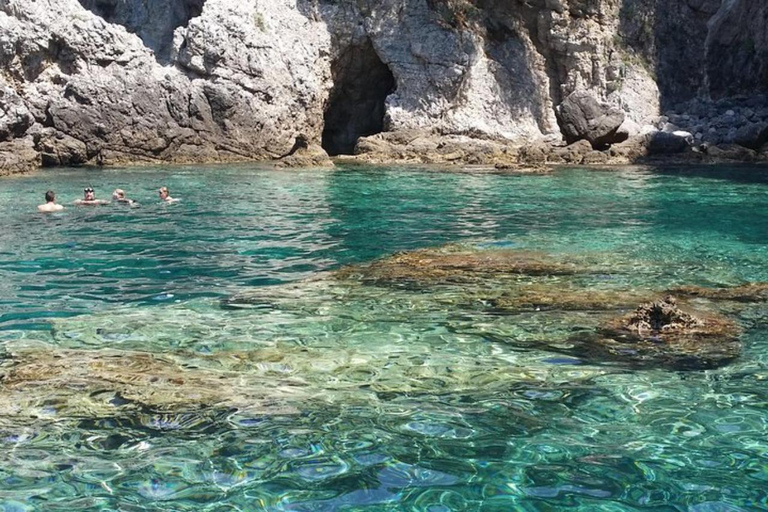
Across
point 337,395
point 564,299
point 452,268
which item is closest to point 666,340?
point 564,299

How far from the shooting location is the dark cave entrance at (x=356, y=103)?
3616 centimetres

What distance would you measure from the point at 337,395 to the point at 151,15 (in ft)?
112

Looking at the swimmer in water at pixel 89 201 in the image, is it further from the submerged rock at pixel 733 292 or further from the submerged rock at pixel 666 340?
the submerged rock at pixel 666 340

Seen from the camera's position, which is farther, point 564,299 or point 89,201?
point 89,201

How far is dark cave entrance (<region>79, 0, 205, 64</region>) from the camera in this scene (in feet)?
115

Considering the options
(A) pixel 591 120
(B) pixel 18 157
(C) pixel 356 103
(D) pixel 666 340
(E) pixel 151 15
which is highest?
(E) pixel 151 15

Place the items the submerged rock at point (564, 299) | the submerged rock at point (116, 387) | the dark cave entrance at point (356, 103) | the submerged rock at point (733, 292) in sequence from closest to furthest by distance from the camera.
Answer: the submerged rock at point (116, 387)
the submerged rock at point (564, 299)
the submerged rock at point (733, 292)
the dark cave entrance at point (356, 103)

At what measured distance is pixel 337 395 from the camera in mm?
5156

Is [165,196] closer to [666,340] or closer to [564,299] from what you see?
[564,299]

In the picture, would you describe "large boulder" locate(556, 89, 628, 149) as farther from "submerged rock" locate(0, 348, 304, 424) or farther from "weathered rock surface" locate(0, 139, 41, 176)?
"submerged rock" locate(0, 348, 304, 424)

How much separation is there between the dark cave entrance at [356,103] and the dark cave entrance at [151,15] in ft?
23.9

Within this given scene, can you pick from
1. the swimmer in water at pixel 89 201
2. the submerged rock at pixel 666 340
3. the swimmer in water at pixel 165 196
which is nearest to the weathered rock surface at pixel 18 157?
the swimmer in water at pixel 89 201

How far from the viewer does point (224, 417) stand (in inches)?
184

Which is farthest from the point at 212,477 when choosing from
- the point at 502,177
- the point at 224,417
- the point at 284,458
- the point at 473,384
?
the point at 502,177
